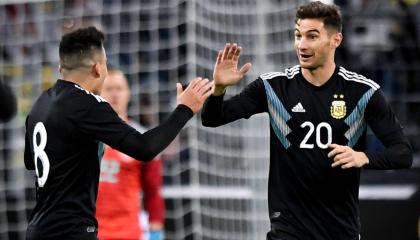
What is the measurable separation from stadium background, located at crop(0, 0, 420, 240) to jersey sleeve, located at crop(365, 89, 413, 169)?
133 inches

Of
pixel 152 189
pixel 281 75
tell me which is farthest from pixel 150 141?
pixel 152 189

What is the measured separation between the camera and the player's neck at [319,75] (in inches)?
220

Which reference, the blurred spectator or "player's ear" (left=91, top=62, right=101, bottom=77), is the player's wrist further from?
the blurred spectator

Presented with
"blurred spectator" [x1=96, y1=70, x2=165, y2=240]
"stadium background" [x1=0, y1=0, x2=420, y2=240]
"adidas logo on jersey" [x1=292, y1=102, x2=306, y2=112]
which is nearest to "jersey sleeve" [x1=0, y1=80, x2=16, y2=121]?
"adidas logo on jersey" [x1=292, y1=102, x2=306, y2=112]

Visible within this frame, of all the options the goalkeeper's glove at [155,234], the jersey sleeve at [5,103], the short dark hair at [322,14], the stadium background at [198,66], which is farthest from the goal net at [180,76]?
the jersey sleeve at [5,103]

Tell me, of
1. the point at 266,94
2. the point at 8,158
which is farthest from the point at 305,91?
the point at 8,158

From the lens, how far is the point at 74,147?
16.2ft

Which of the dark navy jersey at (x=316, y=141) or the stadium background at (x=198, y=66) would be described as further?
the stadium background at (x=198, y=66)

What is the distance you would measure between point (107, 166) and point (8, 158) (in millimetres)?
3332

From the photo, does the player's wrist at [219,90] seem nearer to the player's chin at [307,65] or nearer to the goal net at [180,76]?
the player's chin at [307,65]

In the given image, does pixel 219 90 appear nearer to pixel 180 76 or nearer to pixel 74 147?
pixel 74 147

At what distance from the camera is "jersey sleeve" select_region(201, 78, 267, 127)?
5445mm

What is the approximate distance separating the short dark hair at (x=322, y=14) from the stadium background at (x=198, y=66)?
10.2 feet

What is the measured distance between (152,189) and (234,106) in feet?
6.65
